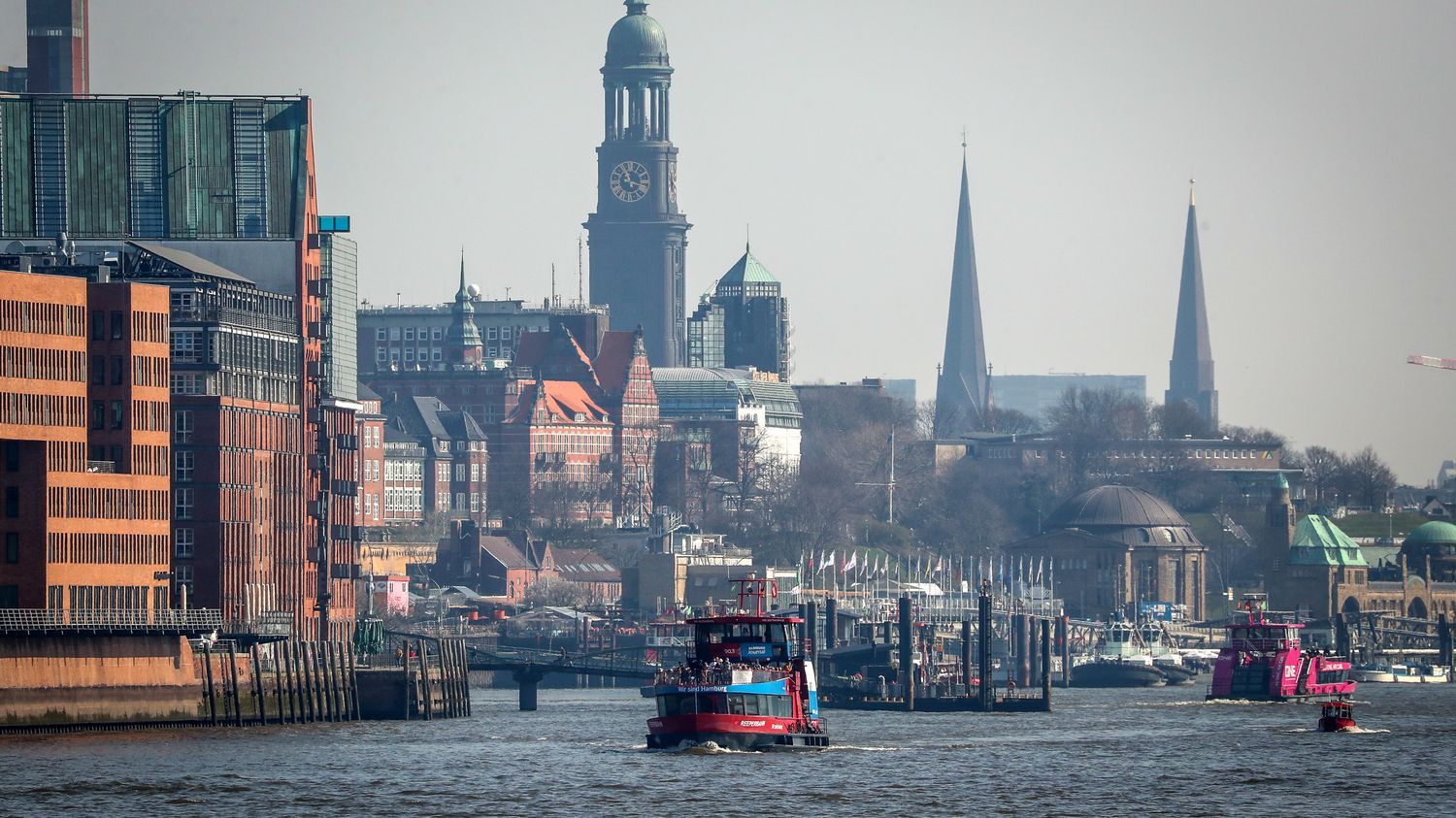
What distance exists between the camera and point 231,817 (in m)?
125

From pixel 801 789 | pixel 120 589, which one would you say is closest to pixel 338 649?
pixel 120 589

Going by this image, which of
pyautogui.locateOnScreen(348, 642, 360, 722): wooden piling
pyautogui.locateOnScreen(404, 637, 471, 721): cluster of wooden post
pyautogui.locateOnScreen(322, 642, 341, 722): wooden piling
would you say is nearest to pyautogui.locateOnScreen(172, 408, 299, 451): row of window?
pyautogui.locateOnScreen(404, 637, 471, 721): cluster of wooden post

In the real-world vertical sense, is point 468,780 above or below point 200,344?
below

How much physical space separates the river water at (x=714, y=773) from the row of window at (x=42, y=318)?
17947 mm

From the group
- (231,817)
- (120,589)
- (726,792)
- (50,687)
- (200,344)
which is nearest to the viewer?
(231,817)

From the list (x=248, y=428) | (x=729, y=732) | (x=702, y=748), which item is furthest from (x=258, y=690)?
(x=729, y=732)

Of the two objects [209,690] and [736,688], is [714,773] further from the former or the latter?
[209,690]

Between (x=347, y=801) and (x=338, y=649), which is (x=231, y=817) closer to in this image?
(x=347, y=801)

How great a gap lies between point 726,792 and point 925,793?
7.32 m

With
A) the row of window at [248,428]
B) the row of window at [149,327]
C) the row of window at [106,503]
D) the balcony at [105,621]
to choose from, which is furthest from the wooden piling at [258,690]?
the row of window at [248,428]

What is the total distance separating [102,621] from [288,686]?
1171cm

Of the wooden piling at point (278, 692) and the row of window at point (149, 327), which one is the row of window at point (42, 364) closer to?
the row of window at point (149, 327)

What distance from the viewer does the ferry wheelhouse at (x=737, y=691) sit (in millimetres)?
148125

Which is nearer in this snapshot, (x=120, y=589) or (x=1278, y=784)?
(x=1278, y=784)
